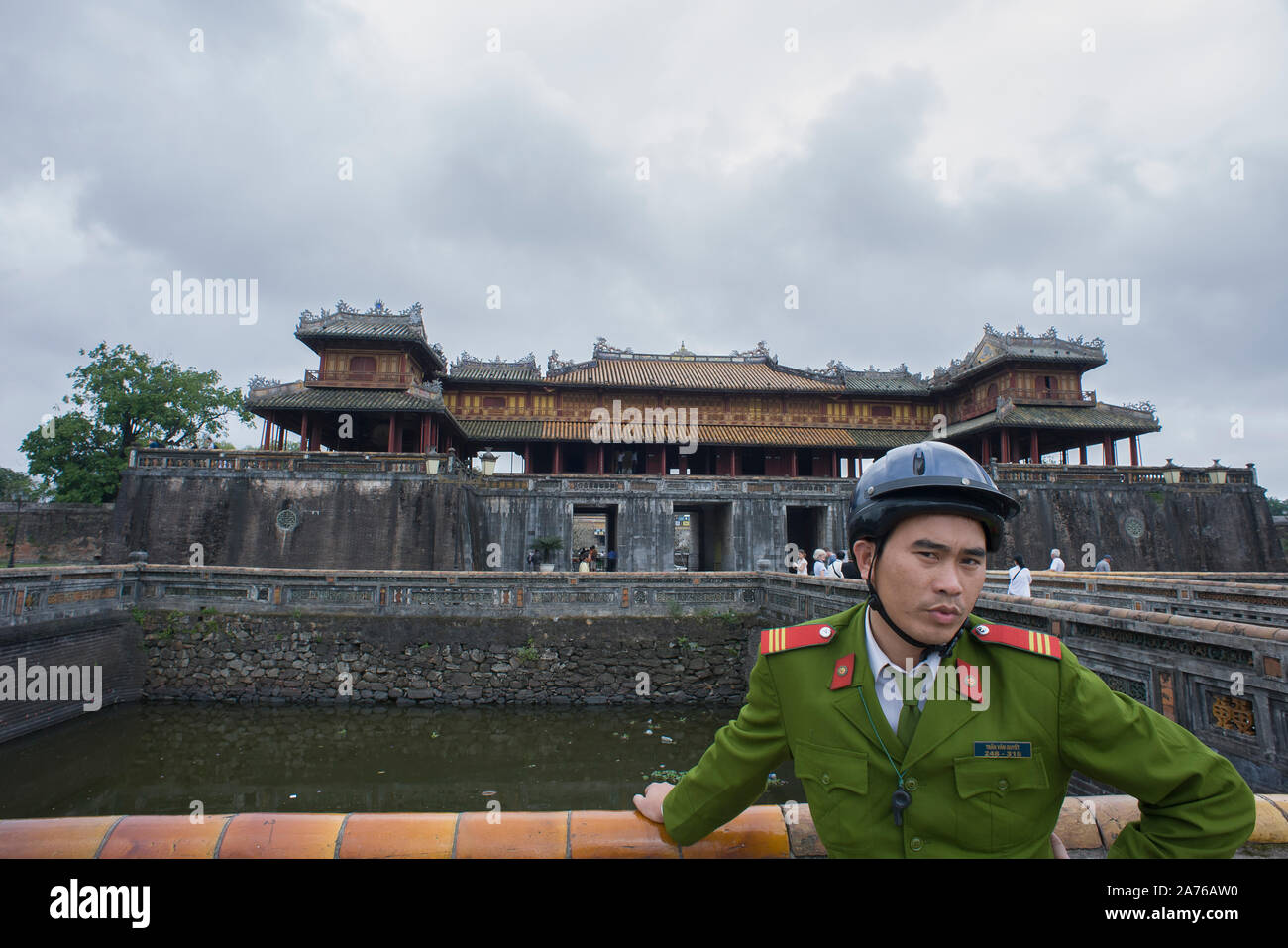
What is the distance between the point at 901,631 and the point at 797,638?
27 cm

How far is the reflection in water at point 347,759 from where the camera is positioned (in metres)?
8.18

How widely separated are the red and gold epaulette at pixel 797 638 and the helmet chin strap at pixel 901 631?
15 centimetres

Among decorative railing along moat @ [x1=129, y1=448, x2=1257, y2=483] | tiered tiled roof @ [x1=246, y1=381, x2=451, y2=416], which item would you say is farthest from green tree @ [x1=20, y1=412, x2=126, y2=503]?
decorative railing along moat @ [x1=129, y1=448, x2=1257, y2=483]

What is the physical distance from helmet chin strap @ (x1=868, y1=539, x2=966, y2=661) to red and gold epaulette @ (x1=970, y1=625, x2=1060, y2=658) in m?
0.05

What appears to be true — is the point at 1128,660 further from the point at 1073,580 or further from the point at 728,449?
the point at 728,449

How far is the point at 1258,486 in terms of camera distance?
2183 cm

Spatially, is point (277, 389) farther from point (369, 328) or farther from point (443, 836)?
point (443, 836)

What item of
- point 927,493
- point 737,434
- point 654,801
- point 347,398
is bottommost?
point 654,801

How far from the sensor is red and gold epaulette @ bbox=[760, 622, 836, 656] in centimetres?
Result: 171

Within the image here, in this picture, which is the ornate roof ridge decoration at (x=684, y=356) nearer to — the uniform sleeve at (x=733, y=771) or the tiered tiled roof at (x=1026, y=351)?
the tiered tiled roof at (x=1026, y=351)

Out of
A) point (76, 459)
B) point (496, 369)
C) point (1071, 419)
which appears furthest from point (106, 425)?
point (1071, 419)

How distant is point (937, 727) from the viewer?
1486 mm

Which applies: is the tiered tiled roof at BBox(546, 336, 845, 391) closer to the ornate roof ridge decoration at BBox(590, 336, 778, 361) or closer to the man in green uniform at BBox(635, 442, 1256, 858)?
the ornate roof ridge decoration at BBox(590, 336, 778, 361)

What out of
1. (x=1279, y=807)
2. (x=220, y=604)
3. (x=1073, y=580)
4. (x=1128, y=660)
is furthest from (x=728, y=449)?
(x=1279, y=807)
